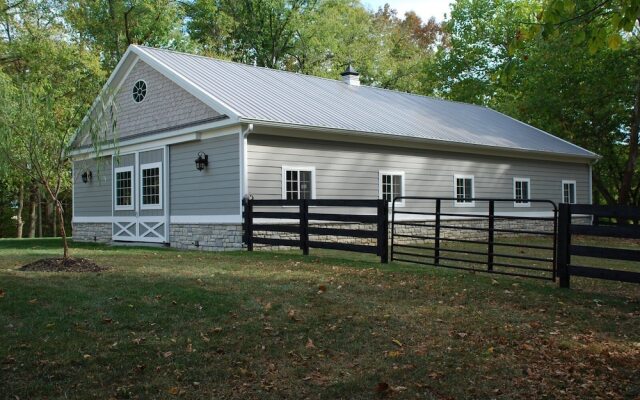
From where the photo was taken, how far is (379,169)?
17.2 metres

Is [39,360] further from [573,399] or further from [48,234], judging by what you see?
[48,234]

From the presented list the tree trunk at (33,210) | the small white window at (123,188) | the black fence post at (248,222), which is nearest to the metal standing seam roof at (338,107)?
the black fence post at (248,222)

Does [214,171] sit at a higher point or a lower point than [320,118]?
lower

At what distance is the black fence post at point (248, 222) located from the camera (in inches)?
549

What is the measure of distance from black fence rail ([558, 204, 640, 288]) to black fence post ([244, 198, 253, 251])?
747cm

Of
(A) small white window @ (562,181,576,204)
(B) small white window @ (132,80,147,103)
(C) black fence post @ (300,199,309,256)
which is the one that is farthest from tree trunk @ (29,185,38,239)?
(A) small white window @ (562,181,576,204)

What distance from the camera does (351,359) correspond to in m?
5.23

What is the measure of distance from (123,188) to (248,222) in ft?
19.5

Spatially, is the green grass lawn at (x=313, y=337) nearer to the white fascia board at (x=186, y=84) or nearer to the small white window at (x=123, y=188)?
the white fascia board at (x=186, y=84)

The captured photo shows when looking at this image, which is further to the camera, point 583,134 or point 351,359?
point 583,134

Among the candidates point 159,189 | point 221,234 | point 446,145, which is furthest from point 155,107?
point 446,145

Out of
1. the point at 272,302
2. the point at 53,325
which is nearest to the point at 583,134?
the point at 272,302

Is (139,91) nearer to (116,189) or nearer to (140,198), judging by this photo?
(116,189)

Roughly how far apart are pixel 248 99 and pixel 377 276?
26.1ft
